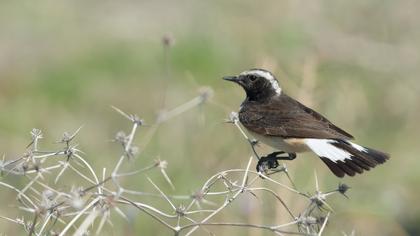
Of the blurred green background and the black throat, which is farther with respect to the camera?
the blurred green background

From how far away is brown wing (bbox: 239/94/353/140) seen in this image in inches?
263

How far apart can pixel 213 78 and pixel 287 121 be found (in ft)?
17.1

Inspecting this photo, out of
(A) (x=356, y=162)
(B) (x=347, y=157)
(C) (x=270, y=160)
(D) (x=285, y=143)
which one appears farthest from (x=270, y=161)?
(A) (x=356, y=162)

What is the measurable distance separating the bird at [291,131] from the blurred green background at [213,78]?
2.17 feet

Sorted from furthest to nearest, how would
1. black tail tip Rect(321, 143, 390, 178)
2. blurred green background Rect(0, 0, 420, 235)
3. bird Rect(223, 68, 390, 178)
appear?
1. blurred green background Rect(0, 0, 420, 235)
2. bird Rect(223, 68, 390, 178)
3. black tail tip Rect(321, 143, 390, 178)

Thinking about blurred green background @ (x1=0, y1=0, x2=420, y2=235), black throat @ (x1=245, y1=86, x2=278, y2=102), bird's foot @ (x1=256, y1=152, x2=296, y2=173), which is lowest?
bird's foot @ (x1=256, y1=152, x2=296, y2=173)

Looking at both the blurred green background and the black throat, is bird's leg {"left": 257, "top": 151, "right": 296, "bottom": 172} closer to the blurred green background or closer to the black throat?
the black throat

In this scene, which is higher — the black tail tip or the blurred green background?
the blurred green background

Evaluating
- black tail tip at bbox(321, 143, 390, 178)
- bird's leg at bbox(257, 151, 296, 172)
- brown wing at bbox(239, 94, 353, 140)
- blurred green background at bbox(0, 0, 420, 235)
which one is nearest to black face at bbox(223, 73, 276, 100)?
brown wing at bbox(239, 94, 353, 140)

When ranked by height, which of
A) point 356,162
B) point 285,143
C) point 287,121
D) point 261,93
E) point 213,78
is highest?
point 213,78

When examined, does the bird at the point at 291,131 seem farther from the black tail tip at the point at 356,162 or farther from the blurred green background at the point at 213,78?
the blurred green background at the point at 213,78

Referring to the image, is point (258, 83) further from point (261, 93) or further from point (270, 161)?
point (270, 161)

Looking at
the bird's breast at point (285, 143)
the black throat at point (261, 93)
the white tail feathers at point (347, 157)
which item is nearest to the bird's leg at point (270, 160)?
the bird's breast at point (285, 143)

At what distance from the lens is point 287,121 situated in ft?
22.7
